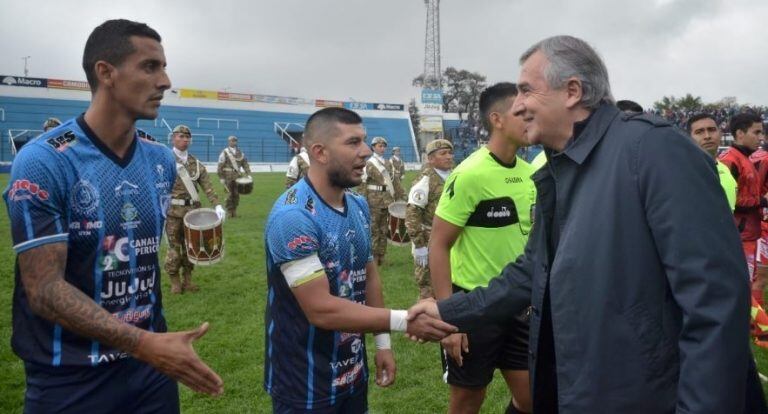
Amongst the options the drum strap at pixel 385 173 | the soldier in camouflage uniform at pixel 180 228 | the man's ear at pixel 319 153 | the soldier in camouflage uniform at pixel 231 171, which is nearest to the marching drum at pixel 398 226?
the drum strap at pixel 385 173

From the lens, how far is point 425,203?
7.89 m

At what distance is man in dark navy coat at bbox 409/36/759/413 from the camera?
1811mm

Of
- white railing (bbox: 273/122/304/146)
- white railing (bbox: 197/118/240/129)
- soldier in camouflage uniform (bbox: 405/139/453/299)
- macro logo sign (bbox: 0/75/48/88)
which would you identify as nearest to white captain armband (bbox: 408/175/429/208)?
soldier in camouflage uniform (bbox: 405/139/453/299)

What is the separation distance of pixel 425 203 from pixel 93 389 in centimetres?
560

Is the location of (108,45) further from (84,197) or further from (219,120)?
(219,120)

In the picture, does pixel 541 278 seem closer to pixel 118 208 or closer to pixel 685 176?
pixel 685 176

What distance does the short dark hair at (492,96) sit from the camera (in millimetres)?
4043

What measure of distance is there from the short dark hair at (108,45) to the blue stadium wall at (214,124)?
1640 inches

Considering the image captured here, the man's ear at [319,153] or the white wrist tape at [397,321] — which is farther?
the man's ear at [319,153]

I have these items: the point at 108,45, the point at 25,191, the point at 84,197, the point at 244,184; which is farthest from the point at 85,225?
the point at 244,184

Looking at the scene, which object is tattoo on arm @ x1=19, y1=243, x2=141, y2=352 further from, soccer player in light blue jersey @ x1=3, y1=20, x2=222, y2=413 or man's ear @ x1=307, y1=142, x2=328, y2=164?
man's ear @ x1=307, y1=142, x2=328, y2=164

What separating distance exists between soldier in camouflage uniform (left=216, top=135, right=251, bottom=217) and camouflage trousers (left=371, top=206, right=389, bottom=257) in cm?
749

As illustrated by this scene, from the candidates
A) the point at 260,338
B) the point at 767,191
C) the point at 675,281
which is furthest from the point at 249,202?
the point at 675,281

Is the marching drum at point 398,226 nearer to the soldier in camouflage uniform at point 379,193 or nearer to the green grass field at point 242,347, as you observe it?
the green grass field at point 242,347
